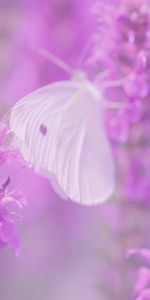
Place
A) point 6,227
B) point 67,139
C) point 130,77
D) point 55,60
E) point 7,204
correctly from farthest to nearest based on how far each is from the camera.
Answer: point 55,60, point 130,77, point 67,139, point 7,204, point 6,227

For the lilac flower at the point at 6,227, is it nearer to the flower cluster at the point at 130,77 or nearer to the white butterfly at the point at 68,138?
the white butterfly at the point at 68,138

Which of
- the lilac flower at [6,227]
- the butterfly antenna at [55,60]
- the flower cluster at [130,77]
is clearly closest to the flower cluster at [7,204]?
the lilac flower at [6,227]

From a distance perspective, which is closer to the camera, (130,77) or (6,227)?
(6,227)

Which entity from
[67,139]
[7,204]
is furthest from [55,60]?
[7,204]

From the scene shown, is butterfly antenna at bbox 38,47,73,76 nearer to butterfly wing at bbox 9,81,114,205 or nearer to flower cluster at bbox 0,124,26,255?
butterfly wing at bbox 9,81,114,205

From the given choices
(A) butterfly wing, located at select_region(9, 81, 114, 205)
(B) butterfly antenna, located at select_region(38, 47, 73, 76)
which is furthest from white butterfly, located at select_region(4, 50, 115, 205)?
(B) butterfly antenna, located at select_region(38, 47, 73, 76)

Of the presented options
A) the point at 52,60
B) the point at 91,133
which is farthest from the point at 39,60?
the point at 91,133

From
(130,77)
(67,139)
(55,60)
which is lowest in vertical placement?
(67,139)

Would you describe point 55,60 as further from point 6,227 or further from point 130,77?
point 6,227
